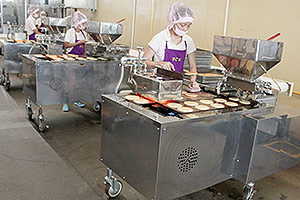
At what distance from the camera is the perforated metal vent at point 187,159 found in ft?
5.23

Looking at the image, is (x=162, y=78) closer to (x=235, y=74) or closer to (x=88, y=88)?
(x=235, y=74)

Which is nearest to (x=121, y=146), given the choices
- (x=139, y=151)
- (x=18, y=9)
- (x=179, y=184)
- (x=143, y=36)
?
(x=139, y=151)

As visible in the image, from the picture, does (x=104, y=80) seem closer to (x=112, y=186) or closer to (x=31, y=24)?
(x=112, y=186)

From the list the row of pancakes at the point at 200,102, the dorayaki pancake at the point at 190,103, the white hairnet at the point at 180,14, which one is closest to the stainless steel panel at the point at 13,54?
the white hairnet at the point at 180,14

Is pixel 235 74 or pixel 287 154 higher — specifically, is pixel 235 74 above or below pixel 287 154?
above

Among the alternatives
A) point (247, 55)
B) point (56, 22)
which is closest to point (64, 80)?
point (247, 55)

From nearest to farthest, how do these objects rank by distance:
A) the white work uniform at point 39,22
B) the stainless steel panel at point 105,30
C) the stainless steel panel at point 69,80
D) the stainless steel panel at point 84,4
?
1. the stainless steel panel at point 69,80
2. the stainless steel panel at point 105,30
3. the white work uniform at point 39,22
4. the stainless steel panel at point 84,4

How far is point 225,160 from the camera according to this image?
181cm

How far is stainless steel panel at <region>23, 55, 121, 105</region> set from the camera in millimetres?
3133

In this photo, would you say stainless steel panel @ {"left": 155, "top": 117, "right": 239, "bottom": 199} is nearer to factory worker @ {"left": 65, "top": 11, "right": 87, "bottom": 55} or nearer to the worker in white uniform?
the worker in white uniform

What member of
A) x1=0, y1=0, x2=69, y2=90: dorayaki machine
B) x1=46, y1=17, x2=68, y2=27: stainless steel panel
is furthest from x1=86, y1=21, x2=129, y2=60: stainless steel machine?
x1=46, y1=17, x2=68, y2=27: stainless steel panel

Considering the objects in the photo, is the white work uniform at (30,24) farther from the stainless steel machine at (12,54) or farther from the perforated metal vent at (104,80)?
the perforated metal vent at (104,80)

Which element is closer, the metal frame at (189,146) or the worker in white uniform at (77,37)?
the metal frame at (189,146)

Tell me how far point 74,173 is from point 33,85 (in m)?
1.27
